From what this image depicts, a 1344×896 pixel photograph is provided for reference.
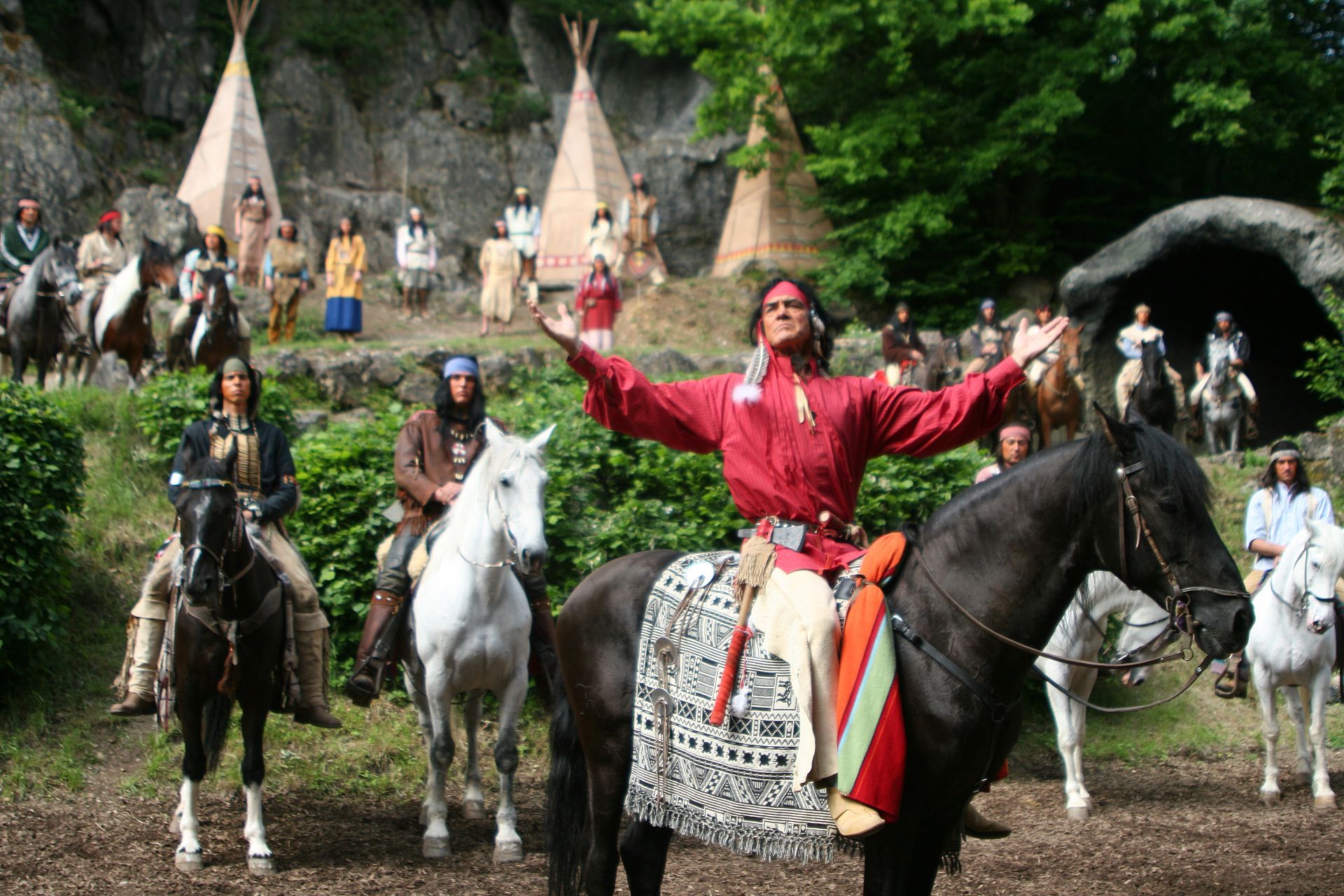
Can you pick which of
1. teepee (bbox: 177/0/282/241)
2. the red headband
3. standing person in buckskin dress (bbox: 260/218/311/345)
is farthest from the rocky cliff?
the red headband

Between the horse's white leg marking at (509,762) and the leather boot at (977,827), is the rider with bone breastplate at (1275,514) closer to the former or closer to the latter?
the leather boot at (977,827)

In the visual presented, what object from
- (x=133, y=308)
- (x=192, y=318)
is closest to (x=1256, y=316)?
(x=192, y=318)

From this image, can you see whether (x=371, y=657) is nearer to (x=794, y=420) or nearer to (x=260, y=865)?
(x=260, y=865)

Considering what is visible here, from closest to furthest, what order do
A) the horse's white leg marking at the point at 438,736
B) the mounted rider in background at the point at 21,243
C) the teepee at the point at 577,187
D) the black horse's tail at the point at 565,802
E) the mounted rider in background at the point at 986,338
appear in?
the black horse's tail at the point at 565,802 < the horse's white leg marking at the point at 438,736 < the mounted rider in background at the point at 21,243 < the mounted rider in background at the point at 986,338 < the teepee at the point at 577,187

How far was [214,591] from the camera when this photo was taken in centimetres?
577

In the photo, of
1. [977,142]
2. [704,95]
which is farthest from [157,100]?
[977,142]

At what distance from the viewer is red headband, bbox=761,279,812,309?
4512mm

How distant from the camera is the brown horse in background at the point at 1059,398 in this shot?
53.4ft

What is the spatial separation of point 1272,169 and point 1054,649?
63.4 feet

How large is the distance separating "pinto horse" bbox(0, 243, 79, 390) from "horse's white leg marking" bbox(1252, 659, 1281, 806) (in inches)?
504

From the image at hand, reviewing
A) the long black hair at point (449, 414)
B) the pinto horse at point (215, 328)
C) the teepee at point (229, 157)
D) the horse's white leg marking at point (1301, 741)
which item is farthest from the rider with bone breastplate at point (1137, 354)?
the teepee at point (229, 157)

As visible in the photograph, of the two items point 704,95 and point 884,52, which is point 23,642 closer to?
point 884,52

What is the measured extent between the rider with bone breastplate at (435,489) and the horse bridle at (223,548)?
988 millimetres

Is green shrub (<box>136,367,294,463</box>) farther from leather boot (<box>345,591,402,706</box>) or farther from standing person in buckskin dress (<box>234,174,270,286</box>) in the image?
standing person in buckskin dress (<box>234,174,270,286</box>)
